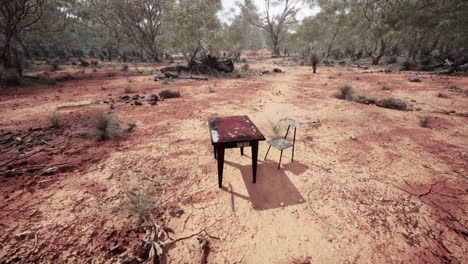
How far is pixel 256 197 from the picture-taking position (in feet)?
9.37

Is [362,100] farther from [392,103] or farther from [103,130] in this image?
[103,130]

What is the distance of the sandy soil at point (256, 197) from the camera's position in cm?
207

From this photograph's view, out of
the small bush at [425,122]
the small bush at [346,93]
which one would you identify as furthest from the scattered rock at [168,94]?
the small bush at [425,122]

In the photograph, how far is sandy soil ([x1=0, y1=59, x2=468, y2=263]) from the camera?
207 centimetres

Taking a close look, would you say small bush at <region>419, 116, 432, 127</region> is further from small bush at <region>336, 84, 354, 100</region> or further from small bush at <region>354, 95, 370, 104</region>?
small bush at <region>336, 84, 354, 100</region>

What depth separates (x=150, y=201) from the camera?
267 cm

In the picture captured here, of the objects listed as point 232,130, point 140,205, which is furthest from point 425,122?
point 140,205

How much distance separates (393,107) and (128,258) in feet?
29.4

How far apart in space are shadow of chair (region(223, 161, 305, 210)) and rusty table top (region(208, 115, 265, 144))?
0.94m

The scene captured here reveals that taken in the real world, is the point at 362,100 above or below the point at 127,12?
below

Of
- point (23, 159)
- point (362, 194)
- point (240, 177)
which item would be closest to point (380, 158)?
point (362, 194)

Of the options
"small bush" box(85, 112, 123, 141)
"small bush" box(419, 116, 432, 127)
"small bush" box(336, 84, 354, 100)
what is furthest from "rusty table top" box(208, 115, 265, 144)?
"small bush" box(336, 84, 354, 100)

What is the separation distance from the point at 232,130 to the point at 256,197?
117cm

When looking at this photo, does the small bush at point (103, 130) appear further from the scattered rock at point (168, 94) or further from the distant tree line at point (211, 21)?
the distant tree line at point (211, 21)
